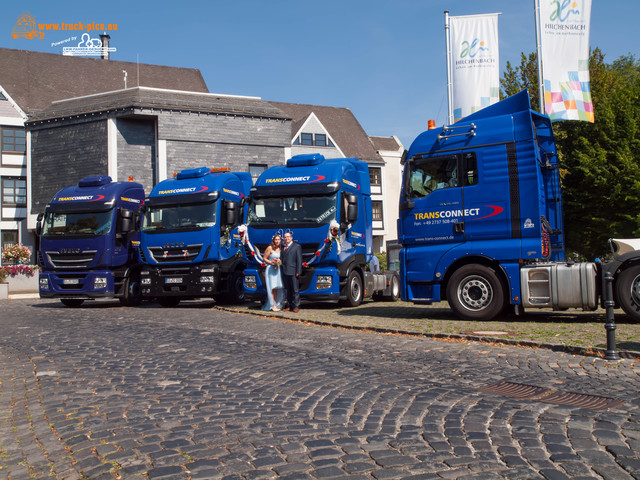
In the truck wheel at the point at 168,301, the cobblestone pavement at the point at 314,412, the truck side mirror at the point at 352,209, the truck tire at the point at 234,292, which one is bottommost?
the cobblestone pavement at the point at 314,412

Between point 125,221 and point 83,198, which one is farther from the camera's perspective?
point 83,198

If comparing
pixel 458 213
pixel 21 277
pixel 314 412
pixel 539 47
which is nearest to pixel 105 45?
pixel 21 277

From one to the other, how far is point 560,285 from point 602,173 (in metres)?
15.7

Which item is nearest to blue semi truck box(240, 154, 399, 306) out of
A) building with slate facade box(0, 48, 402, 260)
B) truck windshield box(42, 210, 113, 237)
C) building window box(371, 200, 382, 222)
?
truck windshield box(42, 210, 113, 237)

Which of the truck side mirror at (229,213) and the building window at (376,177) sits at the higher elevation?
the building window at (376,177)

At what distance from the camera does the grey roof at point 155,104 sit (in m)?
34.7

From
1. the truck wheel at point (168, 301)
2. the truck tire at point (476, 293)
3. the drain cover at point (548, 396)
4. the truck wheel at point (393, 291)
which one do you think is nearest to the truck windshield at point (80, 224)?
the truck wheel at point (168, 301)

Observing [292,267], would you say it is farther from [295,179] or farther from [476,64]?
[476,64]

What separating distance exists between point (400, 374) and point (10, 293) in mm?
25306

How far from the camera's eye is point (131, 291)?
61.2ft

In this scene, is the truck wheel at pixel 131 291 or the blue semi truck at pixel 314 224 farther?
the truck wheel at pixel 131 291

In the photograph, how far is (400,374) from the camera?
279 inches

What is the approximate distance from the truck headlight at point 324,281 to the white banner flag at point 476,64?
8777mm

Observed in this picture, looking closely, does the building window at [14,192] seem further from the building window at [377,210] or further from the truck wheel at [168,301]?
the building window at [377,210]
